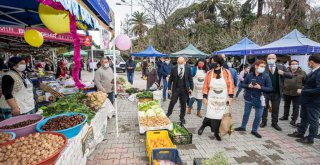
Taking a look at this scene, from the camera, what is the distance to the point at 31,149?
1.94m

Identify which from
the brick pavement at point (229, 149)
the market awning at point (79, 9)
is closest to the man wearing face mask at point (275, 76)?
the brick pavement at point (229, 149)

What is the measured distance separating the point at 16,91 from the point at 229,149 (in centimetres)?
457

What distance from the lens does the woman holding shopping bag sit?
395cm

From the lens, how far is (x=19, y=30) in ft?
19.7

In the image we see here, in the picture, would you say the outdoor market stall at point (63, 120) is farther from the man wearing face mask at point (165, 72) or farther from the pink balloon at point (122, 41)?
the man wearing face mask at point (165, 72)

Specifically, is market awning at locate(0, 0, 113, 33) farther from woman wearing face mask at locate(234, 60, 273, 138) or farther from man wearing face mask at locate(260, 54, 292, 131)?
man wearing face mask at locate(260, 54, 292, 131)

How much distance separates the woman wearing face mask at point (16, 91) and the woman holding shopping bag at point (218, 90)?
12.7 ft

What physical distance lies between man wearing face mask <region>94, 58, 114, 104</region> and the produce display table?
1025 millimetres

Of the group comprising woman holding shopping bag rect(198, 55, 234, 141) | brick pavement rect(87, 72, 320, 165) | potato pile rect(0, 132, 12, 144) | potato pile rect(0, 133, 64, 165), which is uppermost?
woman holding shopping bag rect(198, 55, 234, 141)

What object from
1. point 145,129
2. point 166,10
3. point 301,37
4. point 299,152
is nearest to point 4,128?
point 145,129

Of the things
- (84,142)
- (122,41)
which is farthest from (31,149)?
(122,41)

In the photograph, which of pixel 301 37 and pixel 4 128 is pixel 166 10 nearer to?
pixel 301 37

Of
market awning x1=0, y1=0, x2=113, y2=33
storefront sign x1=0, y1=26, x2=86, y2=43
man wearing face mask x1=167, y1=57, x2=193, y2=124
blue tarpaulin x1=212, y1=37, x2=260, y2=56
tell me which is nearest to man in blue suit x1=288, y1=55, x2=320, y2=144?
man wearing face mask x1=167, y1=57, x2=193, y2=124

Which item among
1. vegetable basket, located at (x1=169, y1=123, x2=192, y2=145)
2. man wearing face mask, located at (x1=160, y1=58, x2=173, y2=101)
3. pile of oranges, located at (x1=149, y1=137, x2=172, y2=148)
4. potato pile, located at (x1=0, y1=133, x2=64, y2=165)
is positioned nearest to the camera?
potato pile, located at (x1=0, y1=133, x2=64, y2=165)
